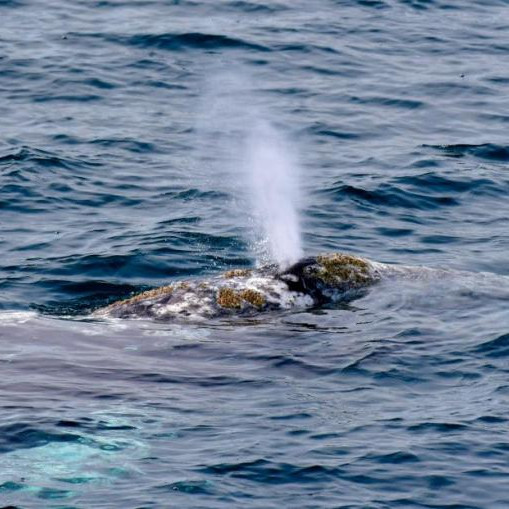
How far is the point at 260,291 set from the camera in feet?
53.7

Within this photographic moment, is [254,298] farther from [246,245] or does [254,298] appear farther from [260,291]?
[246,245]

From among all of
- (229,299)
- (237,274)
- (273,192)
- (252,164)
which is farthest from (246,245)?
(252,164)

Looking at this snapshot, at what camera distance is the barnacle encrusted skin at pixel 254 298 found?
16.2 m

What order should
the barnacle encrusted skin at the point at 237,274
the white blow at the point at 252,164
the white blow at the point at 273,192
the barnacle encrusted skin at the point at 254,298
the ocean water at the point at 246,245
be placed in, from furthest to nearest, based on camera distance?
the white blow at the point at 252,164
the white blow at the point at 273,192
the barnacle encrusted skin at the point at 237,274
the barnacle encrusted skin at the point at 254,298
the ocean water at the point at 246,245

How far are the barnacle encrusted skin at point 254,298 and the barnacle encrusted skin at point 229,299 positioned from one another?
0.09m

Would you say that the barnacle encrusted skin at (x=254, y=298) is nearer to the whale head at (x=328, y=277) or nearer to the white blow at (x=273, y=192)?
the whale head at (x=328, y=277)

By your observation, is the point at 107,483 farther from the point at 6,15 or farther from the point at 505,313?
the point at 6,15

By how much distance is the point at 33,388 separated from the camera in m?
13.4

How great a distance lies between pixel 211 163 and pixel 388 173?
11.1 ft

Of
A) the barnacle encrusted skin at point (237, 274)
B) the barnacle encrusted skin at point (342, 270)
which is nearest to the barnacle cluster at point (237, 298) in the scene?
the barnacle encrusted skin at point (237, 274)

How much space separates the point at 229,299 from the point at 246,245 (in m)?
4.20

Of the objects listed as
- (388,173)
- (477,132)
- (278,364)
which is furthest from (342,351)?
(477,132)

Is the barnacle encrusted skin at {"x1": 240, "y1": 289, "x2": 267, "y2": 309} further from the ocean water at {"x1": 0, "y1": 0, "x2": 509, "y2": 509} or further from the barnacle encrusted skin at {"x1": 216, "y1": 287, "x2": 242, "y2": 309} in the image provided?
the ocean water at {"x1": 0, "y1": 0, "x2": 509, "y2": 509}

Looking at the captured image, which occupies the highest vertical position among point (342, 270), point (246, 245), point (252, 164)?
point (342, 270)
